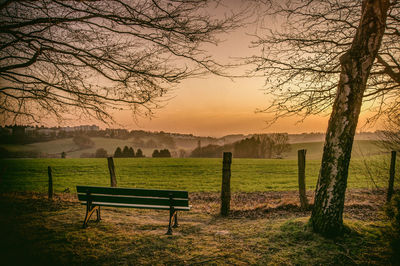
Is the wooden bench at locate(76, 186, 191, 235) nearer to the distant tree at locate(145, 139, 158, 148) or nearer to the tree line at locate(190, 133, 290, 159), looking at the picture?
the tree line at locate(190, 133, 290, 159)

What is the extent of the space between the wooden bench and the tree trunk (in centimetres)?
288

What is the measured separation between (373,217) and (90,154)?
62879 millimetres

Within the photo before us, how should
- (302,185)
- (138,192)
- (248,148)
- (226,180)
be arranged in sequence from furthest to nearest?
(248,148), (302,185), (226,180), (138,192)

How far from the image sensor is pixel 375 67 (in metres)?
7.30

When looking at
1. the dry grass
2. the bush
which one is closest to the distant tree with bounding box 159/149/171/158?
the dry grass

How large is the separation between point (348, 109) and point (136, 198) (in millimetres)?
4774

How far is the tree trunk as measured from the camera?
15.3 ft

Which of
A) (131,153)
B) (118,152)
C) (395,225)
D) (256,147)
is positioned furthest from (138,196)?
(256,147)

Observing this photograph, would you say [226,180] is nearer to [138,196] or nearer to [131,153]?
[138,196]

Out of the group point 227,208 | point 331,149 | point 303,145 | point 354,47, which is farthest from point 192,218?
point 303,145

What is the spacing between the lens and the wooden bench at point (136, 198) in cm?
551

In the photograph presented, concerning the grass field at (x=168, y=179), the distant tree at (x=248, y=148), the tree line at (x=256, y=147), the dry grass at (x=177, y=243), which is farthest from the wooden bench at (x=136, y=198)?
the distant tree at (x=248, y=148)

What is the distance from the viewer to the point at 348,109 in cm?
466

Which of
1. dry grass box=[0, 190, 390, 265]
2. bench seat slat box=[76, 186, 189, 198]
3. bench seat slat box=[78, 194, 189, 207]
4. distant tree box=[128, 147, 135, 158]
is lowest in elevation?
distant tree box=[128, 147, 135, 158]
